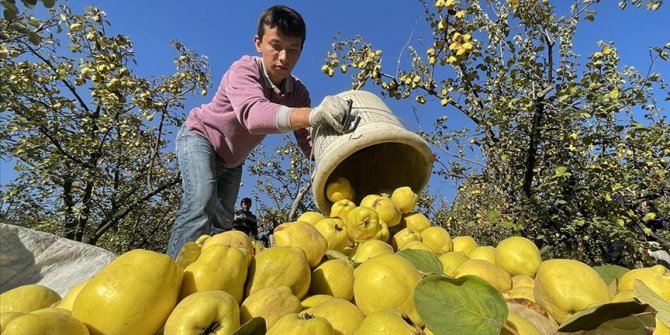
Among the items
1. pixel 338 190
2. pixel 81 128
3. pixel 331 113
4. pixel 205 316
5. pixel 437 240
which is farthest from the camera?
pixel 81 128

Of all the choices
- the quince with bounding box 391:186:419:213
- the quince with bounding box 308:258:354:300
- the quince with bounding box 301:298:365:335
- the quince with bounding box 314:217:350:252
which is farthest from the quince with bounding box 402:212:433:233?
the quince with bounding box 301:298:365:335

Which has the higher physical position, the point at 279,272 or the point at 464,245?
the point at 464,245

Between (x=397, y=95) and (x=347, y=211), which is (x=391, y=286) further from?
(x=397, y=95)

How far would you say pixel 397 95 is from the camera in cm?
570

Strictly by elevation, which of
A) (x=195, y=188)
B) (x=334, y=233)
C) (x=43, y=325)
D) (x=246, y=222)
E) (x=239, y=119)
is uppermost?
(x=246, y=222)

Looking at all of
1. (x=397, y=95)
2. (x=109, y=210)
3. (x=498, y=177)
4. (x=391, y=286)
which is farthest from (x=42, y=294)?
(x=109, y=210)

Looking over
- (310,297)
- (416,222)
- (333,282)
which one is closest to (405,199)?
(416,222)

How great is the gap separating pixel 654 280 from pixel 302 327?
0.88 metres

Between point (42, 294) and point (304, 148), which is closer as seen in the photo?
point (42, 294)

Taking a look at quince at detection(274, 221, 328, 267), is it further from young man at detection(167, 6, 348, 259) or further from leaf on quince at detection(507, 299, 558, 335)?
young man at detection(167, 6, 348, 259)

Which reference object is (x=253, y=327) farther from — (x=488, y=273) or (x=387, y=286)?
(x=488, y=273)

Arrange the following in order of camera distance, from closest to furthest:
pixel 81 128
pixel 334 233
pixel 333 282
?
1. pixel 333 282
2. pixel 334 233
3. pixel 81 128

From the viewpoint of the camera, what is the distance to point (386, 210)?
202 centimetres

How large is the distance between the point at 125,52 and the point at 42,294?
21.6 feet
